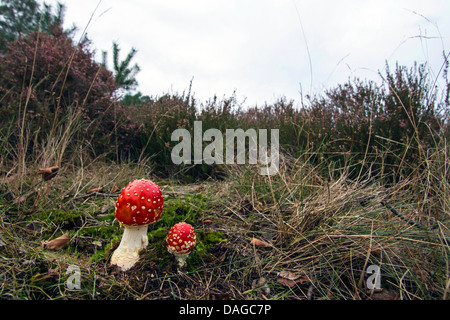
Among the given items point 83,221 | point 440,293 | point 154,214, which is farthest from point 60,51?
point 440,293

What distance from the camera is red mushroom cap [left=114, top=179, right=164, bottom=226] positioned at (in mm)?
1434

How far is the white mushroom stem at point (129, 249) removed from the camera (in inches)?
60.2

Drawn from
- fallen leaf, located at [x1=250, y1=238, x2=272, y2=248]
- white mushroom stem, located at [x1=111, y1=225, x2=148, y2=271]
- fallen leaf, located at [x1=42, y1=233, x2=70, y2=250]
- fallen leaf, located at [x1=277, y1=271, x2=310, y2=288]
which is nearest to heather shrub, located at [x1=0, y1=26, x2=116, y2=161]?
fallen leaf, located at [x1=42, y1=233, x2=70, y2=250]

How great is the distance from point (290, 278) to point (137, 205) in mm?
987

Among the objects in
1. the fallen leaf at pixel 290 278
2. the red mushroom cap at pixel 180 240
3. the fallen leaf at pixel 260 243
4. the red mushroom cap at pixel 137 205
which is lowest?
the fallen leaf at pixel 290 278

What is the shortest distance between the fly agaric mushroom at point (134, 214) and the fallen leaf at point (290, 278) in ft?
2.74

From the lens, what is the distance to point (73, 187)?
249 centimetres

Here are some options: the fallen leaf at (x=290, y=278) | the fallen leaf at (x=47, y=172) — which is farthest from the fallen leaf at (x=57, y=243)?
the fallen leaf at (x=290, y=278)

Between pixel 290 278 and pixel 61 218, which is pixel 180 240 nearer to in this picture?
pixel 290 278

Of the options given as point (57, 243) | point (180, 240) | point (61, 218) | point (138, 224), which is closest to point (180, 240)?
point (180, 240)

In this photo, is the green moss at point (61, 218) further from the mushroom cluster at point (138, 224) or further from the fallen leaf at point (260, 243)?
the fallen leaf at point (260, 243)

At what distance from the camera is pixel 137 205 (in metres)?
1.43
